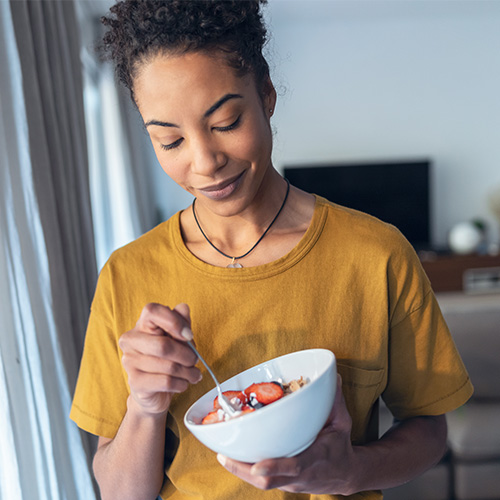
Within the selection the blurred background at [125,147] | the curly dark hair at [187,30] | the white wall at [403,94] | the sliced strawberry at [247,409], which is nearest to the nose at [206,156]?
the curly dark hair at [187,30]

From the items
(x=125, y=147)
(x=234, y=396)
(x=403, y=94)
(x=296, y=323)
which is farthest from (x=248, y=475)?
(x=403, y=94)

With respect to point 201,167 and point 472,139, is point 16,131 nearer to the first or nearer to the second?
point 201,167

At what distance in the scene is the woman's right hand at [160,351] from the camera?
67 cm

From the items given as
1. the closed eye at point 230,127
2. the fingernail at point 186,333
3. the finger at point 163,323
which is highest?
the closed eye at point 230,127

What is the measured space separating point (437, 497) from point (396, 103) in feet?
13.0

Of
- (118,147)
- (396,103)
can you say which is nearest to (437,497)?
(118,147)

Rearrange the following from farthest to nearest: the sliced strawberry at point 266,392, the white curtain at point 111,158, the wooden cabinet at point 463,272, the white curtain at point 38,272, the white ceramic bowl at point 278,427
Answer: the wooden cabinet at point 463,272
the white curtain at point 111,158
the white curtain at point 38,272
the sliced strawberry at point 266,392
the white ceramic bowl at point 278,427

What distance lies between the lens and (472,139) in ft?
17.5

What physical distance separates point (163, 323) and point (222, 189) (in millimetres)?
227

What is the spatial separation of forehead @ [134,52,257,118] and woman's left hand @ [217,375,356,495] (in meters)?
0.44

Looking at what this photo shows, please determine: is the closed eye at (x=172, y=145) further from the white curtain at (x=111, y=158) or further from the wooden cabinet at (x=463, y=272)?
the wooden cabinet at (x=463, y=272)

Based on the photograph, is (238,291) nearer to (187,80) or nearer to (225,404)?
(225,404)

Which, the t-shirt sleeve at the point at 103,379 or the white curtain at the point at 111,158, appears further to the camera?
the white curtain at the point at 111,158

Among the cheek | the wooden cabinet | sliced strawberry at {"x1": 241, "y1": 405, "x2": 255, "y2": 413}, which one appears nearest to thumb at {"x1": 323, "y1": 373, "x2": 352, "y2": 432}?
sliced strawberry at {"x1": 241, "y1": 405, "x2": 255, "y2": 413}
